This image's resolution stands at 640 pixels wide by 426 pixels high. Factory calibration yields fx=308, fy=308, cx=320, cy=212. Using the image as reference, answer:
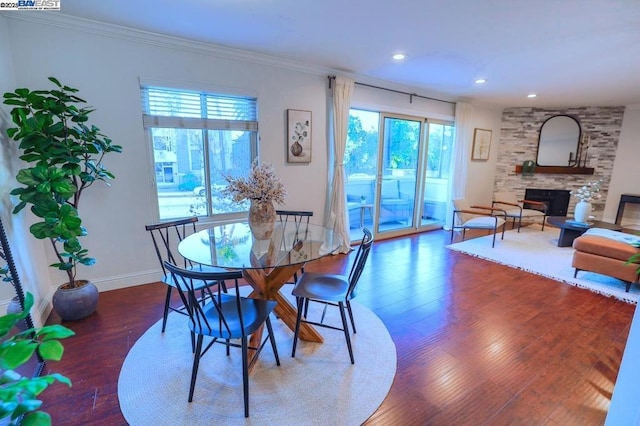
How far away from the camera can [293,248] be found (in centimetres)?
226

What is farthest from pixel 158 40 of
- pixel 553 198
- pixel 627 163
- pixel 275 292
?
pixel 627 163

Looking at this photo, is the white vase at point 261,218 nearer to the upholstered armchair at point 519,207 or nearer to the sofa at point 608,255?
the sofa at point 608,255

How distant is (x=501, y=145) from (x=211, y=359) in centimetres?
702

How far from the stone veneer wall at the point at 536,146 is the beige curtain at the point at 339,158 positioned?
14.5ft

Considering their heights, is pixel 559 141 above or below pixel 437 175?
above

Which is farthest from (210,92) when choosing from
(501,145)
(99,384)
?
(501,145)

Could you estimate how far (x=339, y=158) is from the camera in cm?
421

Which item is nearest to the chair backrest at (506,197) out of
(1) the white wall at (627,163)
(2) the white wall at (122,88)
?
(1) the white wall at (627,163)

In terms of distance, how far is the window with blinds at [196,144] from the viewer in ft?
10.2

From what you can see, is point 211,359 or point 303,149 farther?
point 303,149

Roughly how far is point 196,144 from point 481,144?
217 inches

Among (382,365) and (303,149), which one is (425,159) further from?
(382,365)

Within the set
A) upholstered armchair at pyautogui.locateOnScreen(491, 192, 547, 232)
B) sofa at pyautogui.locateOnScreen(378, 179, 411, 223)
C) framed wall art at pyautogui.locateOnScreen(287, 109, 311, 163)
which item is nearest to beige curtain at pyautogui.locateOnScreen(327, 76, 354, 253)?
framed wall art at pyautogui.locateOnScreen(287, 109, 311, 163)

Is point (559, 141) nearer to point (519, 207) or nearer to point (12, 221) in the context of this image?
point (519, 207)
